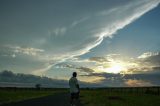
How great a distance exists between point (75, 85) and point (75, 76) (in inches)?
25.4

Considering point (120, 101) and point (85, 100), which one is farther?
point (85, 100)

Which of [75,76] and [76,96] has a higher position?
[75,76]

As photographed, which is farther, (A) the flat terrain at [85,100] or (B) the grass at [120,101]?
(B) the grass at [120,101]

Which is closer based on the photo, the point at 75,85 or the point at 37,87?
the point at 75,85

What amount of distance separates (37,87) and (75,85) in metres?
122

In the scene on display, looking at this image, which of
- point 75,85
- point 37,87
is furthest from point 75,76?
point 37,87

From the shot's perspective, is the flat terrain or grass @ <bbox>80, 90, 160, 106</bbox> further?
grass @ <bbox>80, 90, 160, 106</bbox>

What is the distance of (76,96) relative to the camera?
2081cm

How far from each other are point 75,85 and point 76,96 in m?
0.76

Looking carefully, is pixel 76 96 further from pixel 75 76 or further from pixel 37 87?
pixel 37 87

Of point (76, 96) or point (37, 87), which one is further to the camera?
point (37, 87)

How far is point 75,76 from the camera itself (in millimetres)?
20516

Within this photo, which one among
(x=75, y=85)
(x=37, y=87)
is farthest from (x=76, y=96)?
(x=37, y=87)

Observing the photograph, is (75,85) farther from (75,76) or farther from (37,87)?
(37,87)
